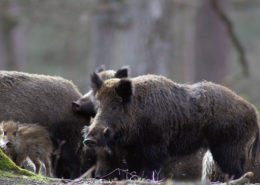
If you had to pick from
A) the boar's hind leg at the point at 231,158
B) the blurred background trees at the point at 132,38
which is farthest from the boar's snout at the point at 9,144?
the blurred background trees at the point at 132,38

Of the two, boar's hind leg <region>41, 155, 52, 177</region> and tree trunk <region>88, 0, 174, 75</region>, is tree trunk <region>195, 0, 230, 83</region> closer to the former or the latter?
tree trunk <region>88, 0, 174, 75</region>

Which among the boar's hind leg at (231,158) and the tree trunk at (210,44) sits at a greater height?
the tree trunk at (210,44)

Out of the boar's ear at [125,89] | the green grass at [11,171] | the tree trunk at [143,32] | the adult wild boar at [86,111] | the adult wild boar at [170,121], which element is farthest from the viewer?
the tree trunk at [143,32]

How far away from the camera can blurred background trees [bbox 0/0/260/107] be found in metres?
19.8

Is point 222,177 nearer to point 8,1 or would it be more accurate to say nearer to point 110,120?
point 110,120

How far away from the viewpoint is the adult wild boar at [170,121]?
834cm

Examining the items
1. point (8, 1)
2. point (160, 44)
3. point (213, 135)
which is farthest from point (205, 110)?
point (8, 1)

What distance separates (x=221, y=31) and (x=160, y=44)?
23.1 ft

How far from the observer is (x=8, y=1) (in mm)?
21047

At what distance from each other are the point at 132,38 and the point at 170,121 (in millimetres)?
11856

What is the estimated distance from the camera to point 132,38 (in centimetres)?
2012

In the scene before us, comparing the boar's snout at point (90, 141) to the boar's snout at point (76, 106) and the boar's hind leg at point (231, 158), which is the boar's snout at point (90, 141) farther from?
the boar's hind leg at point (231, 158)

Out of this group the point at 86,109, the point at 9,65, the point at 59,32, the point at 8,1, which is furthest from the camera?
the point at 59,32

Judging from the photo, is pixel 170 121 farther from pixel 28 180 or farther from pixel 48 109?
pixel 28 180
